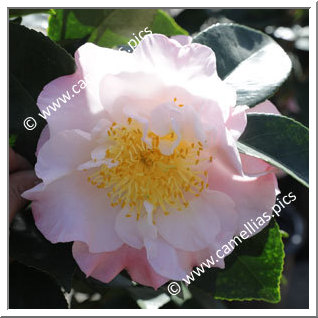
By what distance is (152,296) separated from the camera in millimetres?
937

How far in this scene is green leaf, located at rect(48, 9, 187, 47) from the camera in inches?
29.0

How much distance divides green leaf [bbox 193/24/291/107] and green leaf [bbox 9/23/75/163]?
0.20m

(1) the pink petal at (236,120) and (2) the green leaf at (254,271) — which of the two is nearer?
(1) the pink petal at (236,120)

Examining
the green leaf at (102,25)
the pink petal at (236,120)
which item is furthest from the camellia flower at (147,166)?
the green leaf at (102,25)

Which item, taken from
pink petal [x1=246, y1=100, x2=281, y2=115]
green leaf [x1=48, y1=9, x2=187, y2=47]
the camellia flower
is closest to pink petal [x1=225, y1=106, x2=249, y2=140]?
the camellia flower

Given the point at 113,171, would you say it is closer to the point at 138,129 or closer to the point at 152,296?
the point at 138,129

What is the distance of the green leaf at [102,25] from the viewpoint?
0.74 metres

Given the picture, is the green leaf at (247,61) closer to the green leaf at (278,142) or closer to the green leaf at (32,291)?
the green leaf at (278,142)

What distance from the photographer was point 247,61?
696 millimetres

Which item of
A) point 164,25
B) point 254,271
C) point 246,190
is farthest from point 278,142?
point 164,25

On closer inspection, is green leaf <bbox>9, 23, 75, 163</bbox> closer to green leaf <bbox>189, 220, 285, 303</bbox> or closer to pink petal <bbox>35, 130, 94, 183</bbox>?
pink petal <bbox>35, 130, 94, 183</bbox>

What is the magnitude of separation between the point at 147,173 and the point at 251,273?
0.68 ft

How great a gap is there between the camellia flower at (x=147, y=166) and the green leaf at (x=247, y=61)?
A: 0.37 feet
